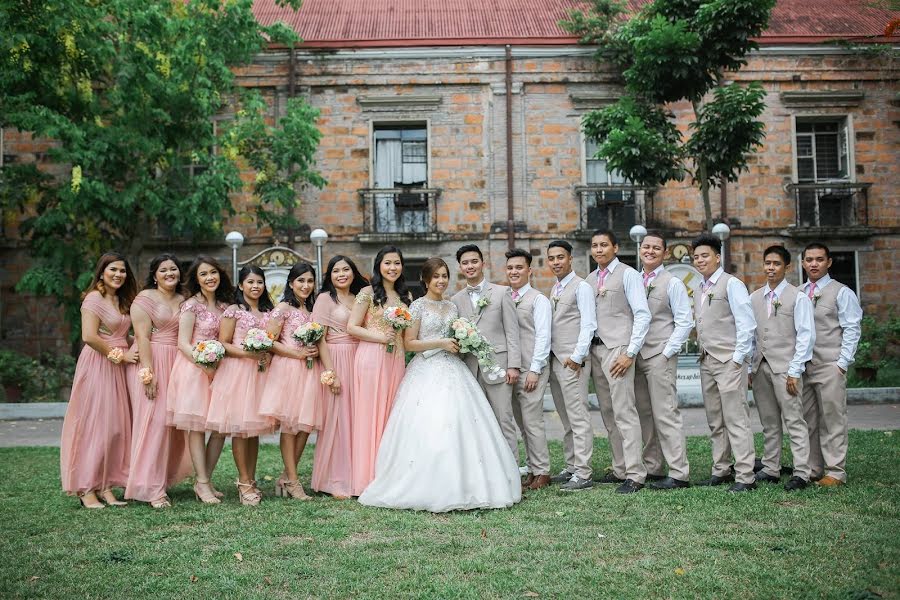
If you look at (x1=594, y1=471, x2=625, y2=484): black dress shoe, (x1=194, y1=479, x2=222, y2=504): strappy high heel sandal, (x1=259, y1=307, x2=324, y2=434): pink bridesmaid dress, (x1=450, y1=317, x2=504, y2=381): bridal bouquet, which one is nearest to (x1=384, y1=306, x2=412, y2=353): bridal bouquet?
(x1=450, y1=317, x2=504, y2=381): bridal bouquet

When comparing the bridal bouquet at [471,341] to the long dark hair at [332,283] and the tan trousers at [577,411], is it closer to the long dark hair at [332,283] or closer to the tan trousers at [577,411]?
the tan trousers at [577,411]

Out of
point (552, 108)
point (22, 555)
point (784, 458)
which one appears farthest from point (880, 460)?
point (552, 108)

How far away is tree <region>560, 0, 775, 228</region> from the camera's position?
13.0 meters

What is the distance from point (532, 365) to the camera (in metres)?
6.73

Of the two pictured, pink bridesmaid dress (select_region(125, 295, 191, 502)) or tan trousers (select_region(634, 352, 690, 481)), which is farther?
tan trousers (select_region(634, 352, 690, 481))

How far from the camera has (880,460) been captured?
7371 millimetres

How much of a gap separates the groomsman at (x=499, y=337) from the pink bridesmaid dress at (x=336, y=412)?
3.29ft

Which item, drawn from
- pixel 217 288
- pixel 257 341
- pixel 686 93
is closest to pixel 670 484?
pixel 257 341

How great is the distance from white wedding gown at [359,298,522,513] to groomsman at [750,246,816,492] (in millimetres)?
2250

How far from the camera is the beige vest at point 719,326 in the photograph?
641 cm

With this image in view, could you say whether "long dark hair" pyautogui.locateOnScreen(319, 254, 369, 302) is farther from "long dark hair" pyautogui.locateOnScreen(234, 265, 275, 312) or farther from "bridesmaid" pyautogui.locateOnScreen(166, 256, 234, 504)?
"bridesmaid" pyautogui.locateOnScreen(166, 256, 234, 504)

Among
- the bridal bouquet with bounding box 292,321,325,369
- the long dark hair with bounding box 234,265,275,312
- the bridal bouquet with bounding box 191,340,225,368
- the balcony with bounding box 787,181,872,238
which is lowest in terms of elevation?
the bridal bouquet with bounding box 191,340,225,368

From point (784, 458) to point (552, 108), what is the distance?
11.6 meters

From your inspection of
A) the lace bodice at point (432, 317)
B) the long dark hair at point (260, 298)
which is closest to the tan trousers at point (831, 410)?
the lace bodice at point (432, 317)
